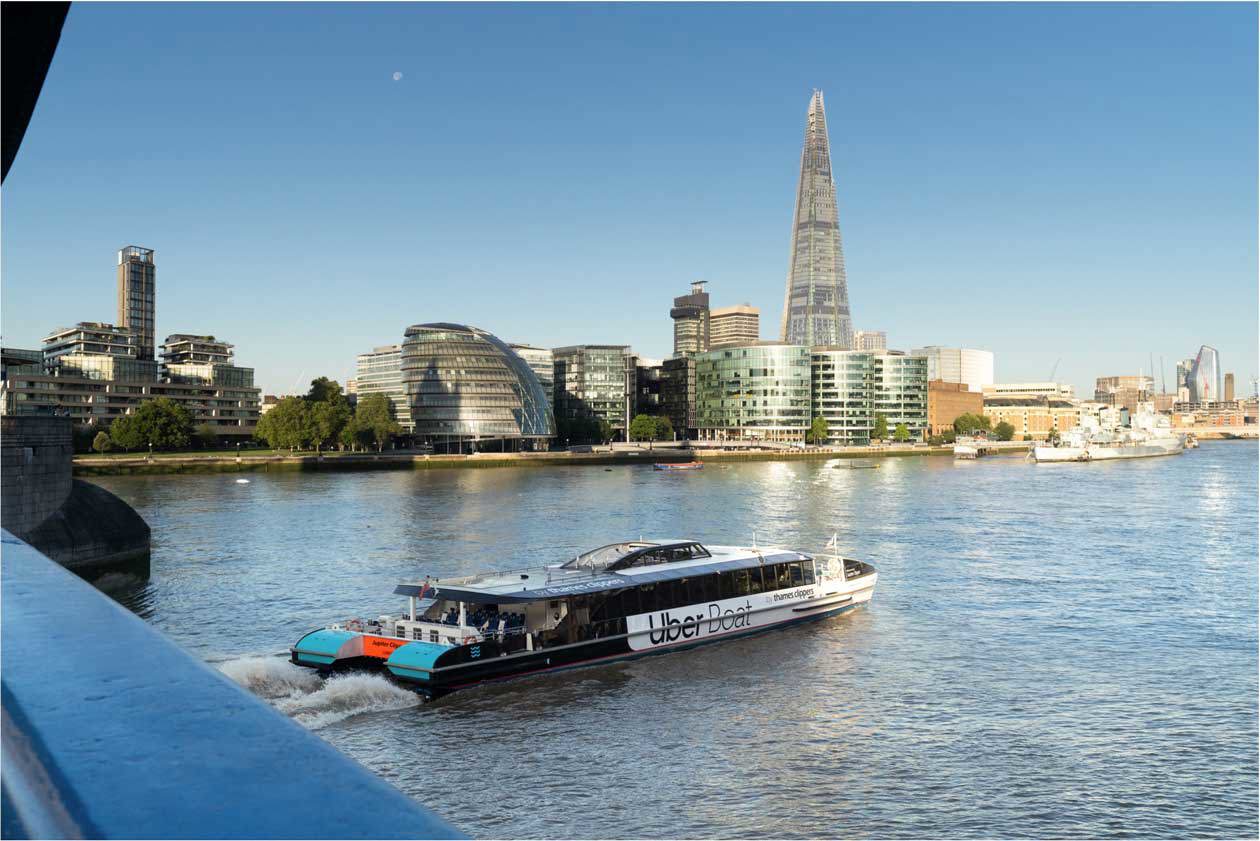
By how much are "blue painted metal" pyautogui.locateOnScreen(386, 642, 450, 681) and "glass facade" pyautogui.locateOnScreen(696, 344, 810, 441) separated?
16004 centimetres

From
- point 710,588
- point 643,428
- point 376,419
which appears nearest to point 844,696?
point 710,588

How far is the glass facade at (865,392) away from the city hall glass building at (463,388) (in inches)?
2618

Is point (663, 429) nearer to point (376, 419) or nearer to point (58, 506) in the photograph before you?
point (376, 419)

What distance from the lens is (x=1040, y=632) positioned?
2759cm

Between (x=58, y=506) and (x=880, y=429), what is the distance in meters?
166

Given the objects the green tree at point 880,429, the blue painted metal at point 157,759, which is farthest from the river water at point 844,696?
the green tree at point 880,429

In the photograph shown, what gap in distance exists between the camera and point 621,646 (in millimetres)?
24938

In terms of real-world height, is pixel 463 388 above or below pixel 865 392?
below

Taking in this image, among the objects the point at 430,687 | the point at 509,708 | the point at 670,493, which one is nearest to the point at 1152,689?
the point at 509,708

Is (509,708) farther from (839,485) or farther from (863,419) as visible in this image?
(863,419)

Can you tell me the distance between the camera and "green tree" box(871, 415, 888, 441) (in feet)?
611

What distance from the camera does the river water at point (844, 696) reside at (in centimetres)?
1561

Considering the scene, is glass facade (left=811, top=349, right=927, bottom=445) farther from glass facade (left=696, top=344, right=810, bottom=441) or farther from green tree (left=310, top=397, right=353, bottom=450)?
green tree (left=310, top=397, right=353, bottom=450)

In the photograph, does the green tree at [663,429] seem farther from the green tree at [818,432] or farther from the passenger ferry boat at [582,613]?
the passenger ferry boat at [582,613]
